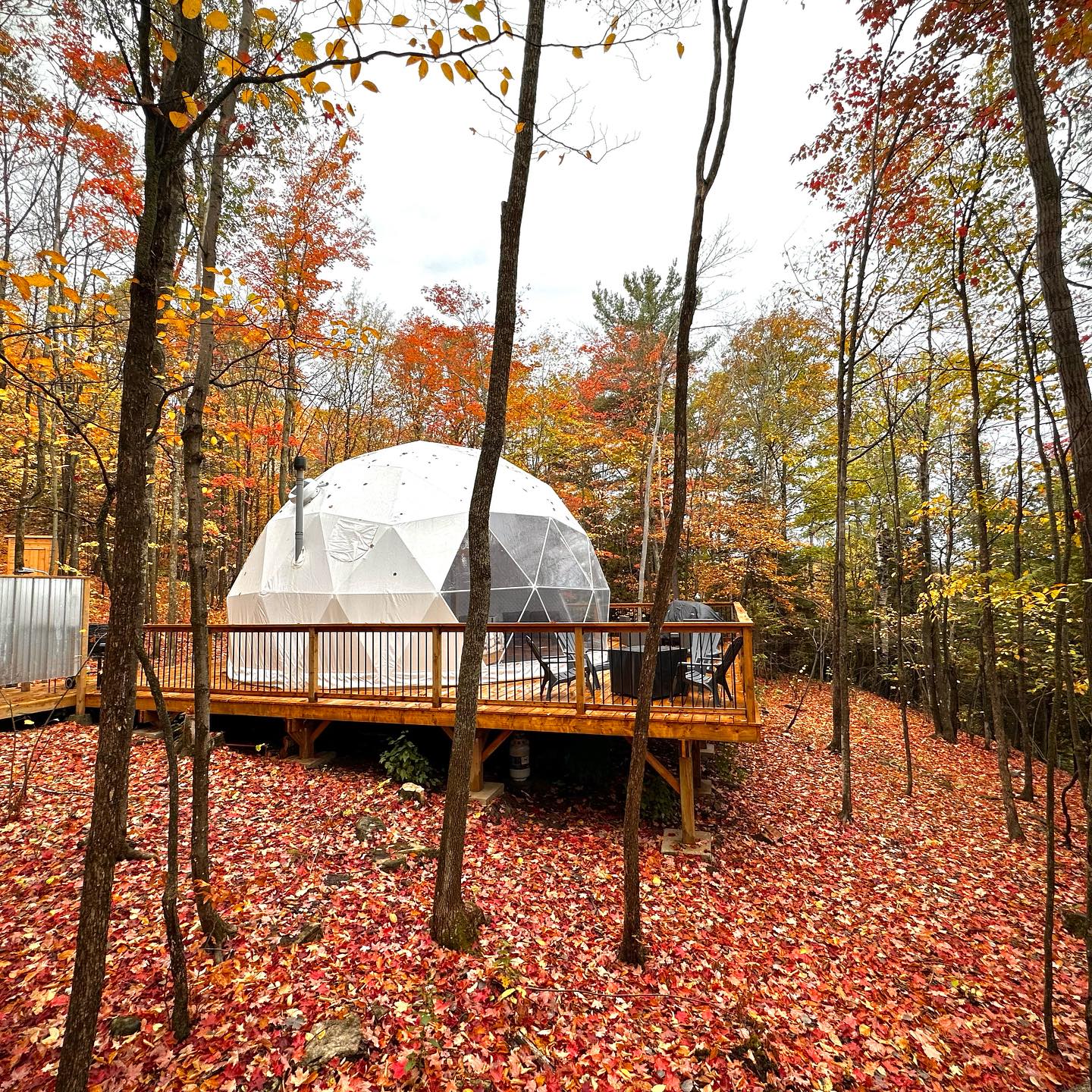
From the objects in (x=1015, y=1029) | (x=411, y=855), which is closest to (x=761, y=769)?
(x=1015, y=1029)

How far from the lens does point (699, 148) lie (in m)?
3.98

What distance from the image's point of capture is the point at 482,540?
141 inches

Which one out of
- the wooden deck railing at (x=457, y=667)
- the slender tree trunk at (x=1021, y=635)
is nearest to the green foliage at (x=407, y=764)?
the wooden deck railing at (x=457, y=667)

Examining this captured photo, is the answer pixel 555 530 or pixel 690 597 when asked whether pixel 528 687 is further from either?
pixel 690 597

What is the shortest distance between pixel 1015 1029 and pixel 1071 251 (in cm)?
720

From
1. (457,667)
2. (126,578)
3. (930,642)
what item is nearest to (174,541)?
(457,667)

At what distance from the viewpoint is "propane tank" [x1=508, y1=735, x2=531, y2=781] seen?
6489mm

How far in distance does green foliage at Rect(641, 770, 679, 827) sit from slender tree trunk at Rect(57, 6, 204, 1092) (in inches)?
199

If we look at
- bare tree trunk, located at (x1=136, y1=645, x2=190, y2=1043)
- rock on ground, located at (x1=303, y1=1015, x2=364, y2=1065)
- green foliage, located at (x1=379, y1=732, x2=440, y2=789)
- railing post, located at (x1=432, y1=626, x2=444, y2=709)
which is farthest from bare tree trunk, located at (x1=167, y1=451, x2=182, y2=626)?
rock on ground, located at (x1=303, y1=1015, x2=364, y2=1065)

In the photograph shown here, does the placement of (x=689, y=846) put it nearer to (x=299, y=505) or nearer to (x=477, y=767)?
(x=477, y=767)

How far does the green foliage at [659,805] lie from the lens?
6.07 m

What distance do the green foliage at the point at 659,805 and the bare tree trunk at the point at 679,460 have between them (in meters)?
2.11

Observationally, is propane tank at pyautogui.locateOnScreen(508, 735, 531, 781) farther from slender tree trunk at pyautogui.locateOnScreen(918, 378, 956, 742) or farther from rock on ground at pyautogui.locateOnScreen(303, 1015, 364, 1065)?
slender tree trunk at pyautogui.locateOnScreen(918, 378, 956, 742)

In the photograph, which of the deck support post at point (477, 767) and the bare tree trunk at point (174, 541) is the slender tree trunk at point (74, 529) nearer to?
the bare tree trunk at point (174, 541)
